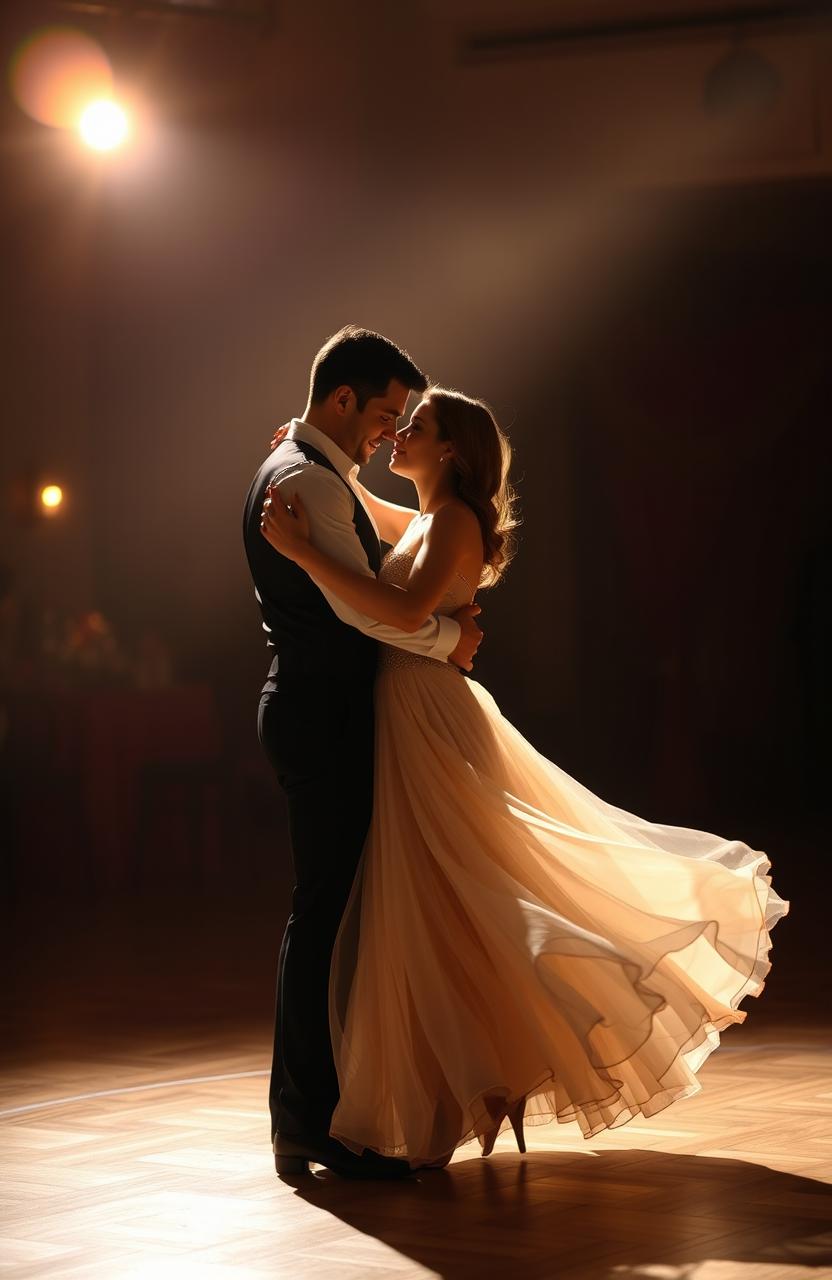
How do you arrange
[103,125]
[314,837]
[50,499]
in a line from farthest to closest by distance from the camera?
1. [50,499]
2. [103,125]
3. [314,837]

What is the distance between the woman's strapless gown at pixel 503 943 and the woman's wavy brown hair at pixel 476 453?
5.2 inches

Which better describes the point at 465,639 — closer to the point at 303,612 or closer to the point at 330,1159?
the point at 303,612

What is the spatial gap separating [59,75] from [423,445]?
6168mm

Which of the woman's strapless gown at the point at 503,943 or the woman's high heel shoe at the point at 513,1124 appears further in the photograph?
the woman's high heel shoe at the point at 513,1124

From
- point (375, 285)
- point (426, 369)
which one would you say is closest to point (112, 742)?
point (426, 369)

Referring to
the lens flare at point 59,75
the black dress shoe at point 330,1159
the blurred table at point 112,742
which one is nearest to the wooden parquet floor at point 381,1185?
the black dress shoe at point 330,1159

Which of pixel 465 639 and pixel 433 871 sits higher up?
pixel 465 639

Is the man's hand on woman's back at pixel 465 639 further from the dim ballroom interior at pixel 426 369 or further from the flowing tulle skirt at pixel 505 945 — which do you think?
the dim ballroom interior at pixel 426 369

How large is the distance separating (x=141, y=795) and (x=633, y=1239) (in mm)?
5999

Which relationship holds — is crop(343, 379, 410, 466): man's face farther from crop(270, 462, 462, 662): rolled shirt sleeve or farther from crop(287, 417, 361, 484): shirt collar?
crop(270, 462, 462, 662): rolled shirt sleeve

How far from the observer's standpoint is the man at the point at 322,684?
3021 mm

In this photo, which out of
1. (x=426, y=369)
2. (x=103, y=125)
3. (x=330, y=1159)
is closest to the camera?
(x=330, y=1159)

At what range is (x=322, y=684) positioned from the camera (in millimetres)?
3115

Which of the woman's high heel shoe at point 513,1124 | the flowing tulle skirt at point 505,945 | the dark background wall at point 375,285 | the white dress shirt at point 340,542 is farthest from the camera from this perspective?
the dark background wall at point 375,285
